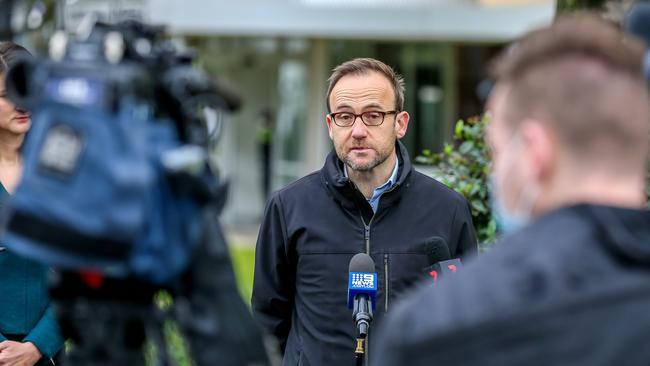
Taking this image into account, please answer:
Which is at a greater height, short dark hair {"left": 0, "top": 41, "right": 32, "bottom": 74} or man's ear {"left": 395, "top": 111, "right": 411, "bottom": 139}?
short dark hair {"left": 0, "top": 41, "right": 32, "bottom": 74}

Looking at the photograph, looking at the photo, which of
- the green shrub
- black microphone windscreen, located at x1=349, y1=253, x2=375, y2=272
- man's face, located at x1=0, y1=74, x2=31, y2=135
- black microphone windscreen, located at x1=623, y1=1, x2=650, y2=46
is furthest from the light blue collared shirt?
black microphone windscreen, located at x1=623, y1=1, x2=650, y2=46

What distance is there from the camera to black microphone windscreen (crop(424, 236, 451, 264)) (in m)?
4.00

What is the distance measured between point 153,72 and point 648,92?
1.18 meters

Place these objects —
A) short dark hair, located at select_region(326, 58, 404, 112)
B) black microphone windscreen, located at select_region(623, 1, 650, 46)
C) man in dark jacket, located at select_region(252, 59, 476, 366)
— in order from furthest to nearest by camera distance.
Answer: short dark hair, located at select_region(326, 58, 404, 112), man in dark jacket, located at select_region(252, 59, 476, 366), black microphone windscreen, located at select_region(623, 1, 650, 46)

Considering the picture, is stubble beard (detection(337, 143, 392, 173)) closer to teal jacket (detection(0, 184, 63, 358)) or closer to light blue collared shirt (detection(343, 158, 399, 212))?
light blue collared shirt (detection(343, 158, 399, 212))

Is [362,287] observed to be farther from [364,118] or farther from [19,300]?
[19,300]

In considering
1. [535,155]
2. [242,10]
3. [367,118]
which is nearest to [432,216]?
[367,118]

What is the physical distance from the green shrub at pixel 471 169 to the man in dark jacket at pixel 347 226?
78 centimetres

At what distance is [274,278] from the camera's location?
14.7ft

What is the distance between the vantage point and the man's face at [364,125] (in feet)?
14.6

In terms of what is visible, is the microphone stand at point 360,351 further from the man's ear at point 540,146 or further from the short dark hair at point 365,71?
the man's ear at point 540,146

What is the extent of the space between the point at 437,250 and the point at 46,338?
1644 millimetres

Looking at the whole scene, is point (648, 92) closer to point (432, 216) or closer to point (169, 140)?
point (169, 140)

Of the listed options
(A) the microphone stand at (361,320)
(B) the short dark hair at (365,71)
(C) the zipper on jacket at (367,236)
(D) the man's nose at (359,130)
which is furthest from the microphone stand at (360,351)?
(B) the short dark hair at (365,71)
